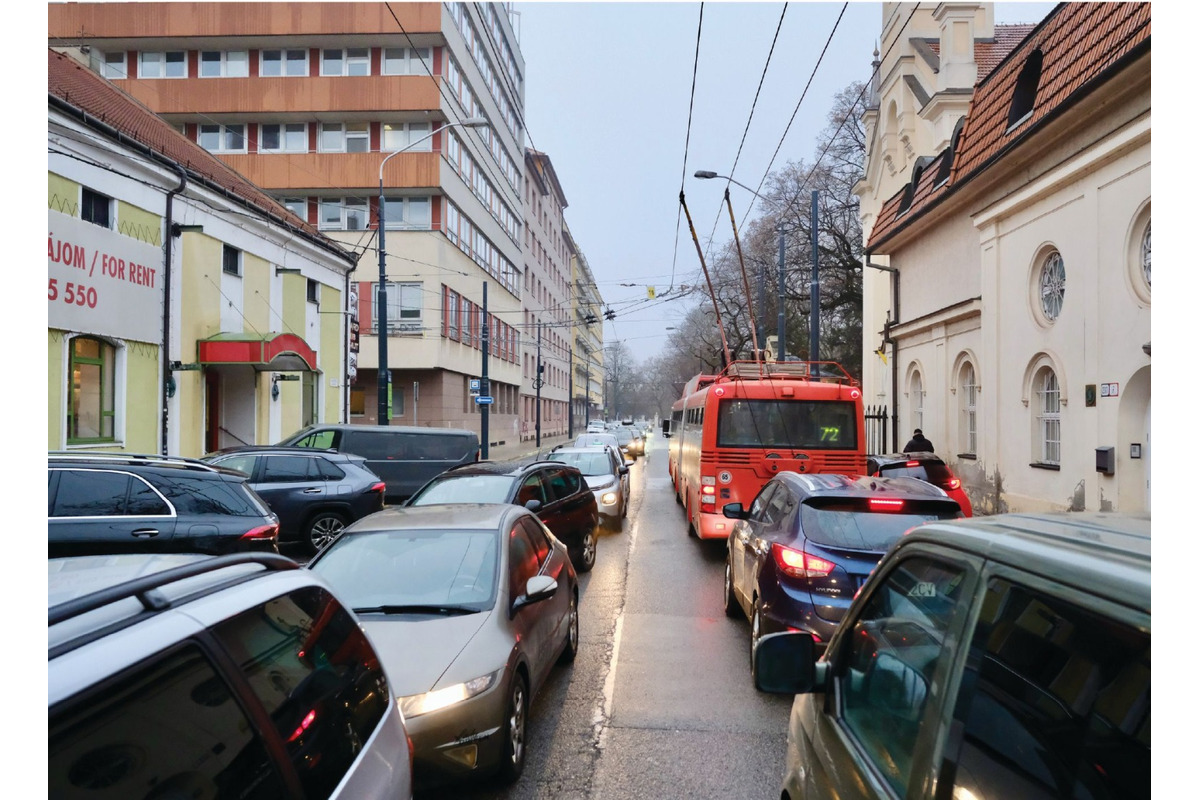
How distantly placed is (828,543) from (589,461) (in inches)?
453

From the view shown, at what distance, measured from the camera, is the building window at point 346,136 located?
119 ft

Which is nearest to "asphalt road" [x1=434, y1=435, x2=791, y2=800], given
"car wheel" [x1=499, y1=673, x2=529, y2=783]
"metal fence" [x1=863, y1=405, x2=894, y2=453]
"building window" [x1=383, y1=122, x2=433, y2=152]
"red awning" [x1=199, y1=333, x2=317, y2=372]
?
"car wheel" [x1=499, y1=673, x2=529, y2=783]

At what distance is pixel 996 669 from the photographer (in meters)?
1.81

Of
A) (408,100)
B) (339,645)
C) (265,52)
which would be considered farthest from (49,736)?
(265,52)

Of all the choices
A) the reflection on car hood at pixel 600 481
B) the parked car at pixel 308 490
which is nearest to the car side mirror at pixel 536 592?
the parked car at pixel 308 490

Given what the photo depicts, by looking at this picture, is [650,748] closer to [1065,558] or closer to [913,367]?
[1065,558]

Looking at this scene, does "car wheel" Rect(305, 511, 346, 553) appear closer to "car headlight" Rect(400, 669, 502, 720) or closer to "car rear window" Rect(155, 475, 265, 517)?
"car rear window" Rect(155, 475, 265, 517)

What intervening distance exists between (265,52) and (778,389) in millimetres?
32020

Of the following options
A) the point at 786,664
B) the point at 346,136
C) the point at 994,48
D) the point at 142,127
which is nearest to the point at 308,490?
the point at 786,664

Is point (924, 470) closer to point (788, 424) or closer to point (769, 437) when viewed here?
point (788, 424)

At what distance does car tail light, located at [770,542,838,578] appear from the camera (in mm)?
5797

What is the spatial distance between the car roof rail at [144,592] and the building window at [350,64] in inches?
1469

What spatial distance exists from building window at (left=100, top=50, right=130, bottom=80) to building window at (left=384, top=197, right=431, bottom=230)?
1237 cm

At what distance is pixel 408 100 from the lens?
3531 cm
